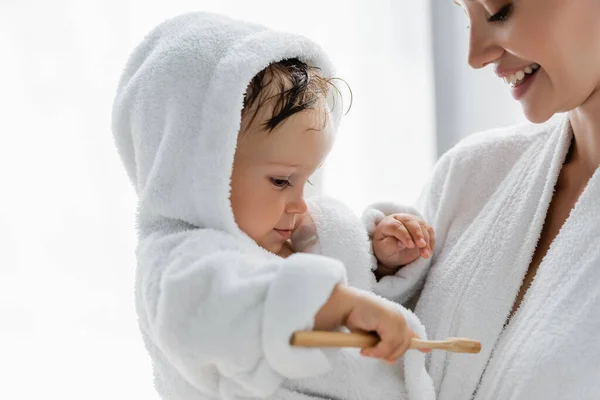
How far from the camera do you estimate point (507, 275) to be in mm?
1157

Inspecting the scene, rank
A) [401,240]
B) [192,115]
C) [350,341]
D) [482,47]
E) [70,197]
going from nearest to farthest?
[350,341] < [192,115] < [482,47] < [401,240] < [70,197]

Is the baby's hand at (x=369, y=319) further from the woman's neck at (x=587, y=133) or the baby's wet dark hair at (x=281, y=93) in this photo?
the woman's neck at (x=587, y=133)

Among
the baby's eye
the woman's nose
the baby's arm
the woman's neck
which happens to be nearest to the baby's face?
the baby's eye

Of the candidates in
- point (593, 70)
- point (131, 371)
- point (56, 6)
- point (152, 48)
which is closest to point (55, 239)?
point (131, 371)

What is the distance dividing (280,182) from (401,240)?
248 millimetres

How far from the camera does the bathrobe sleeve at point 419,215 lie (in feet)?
4.11

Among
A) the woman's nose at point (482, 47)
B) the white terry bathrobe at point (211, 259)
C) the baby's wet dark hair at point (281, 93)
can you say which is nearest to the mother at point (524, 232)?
the woman's nose at point (482, 47)

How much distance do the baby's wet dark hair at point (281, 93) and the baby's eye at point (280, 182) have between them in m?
0.07

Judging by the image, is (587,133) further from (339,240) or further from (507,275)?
(339,240)

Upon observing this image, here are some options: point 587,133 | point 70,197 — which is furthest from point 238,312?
point 70,197

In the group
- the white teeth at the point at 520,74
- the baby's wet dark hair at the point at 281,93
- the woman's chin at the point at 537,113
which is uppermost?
the white teeth at the point at 520,74

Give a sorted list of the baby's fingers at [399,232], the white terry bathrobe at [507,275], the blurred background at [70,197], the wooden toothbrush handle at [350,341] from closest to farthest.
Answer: the wooden toothbrush handle at [350,341], the white terry bathrobe at [507,275], the baby's fingers at [399,232], the blurred background at [70,197]

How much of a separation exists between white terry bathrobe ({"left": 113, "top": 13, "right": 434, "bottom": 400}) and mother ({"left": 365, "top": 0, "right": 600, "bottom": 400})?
5.4 inches

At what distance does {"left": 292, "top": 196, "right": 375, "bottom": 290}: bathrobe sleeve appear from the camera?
3.97ft
